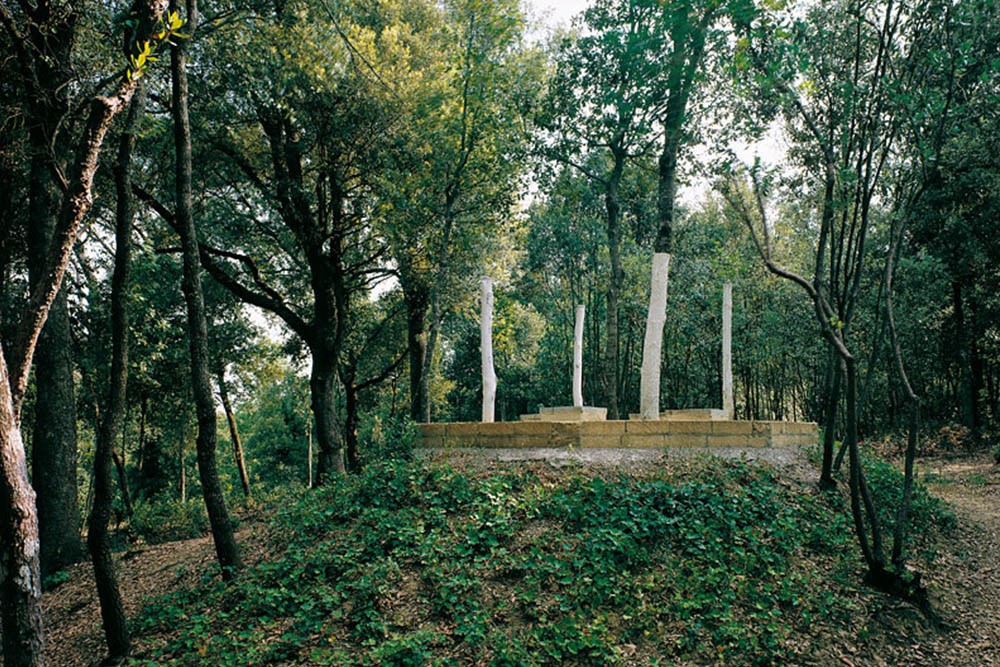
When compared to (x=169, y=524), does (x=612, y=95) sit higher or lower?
higher

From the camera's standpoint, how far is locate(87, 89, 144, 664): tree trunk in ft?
15.9

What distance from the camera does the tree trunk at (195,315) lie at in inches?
226

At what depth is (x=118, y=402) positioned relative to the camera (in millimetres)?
5074

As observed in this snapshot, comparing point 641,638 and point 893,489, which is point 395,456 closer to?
point 641,638

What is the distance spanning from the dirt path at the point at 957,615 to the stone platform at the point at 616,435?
7.87 ft

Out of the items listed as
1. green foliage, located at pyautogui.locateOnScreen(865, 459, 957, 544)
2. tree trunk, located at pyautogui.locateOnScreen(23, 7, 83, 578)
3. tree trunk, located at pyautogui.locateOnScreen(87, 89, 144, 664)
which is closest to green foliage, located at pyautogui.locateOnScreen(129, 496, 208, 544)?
tree trunk, located at pyautogui.locateOnScreen(23, 7, 83, 578)

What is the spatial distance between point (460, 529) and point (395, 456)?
2360 millimetres

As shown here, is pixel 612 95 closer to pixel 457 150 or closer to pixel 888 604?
pixel 457 150

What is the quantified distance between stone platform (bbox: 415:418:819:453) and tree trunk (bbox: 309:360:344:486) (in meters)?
3.18

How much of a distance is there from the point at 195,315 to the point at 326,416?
5.17m

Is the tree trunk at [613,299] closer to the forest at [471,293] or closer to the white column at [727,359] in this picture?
the forest at [471,293]

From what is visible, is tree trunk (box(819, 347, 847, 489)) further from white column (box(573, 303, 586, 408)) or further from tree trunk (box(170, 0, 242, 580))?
tree trunk (box(170, 0, 242, 580))

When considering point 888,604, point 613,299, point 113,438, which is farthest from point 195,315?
point 613,299

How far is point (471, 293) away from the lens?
13.8 meters
